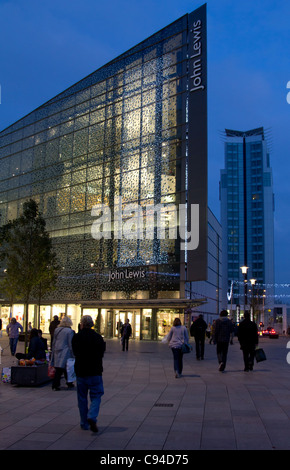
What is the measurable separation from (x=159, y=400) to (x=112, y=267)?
3147 centimetres

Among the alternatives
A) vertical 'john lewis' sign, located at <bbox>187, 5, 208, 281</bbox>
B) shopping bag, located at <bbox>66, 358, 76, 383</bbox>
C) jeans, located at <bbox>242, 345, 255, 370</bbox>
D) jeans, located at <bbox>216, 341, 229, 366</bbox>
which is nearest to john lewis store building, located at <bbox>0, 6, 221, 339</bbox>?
vertical 'john lewis' sign, located at <bbox>187, 5, 208, 281</bbox>

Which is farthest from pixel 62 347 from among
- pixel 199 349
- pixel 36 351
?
pixel 199 349

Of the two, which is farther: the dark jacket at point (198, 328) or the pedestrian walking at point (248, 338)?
the dark jacket at point (198, 328)

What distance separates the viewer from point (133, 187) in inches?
1624

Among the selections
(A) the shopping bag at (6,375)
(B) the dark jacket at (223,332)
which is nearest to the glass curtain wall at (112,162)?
(B) the dark jacket at (223,332)

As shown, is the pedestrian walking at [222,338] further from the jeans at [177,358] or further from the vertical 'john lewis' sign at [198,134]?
the vertical 'john lewis' sign at [198,134]

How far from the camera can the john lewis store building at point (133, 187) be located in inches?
1460

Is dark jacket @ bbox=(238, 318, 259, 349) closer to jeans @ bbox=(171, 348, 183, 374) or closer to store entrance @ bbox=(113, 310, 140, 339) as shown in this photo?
jeans @ bbox=(171, 348, 183, 374)

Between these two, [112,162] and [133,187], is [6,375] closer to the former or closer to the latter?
[133,187]

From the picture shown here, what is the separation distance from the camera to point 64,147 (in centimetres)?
4994

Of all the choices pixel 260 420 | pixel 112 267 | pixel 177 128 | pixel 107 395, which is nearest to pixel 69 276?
pixel 112 267

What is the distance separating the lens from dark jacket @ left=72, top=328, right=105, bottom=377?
7.26 m

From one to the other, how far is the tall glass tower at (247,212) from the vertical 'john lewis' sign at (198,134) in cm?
9141
